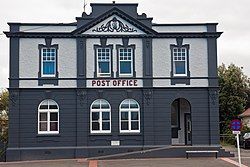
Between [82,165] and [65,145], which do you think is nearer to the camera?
[82,165]

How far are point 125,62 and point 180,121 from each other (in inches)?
233

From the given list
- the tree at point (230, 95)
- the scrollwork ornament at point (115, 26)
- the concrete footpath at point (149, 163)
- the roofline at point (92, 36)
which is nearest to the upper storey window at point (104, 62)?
the roofline at point (92, 36)

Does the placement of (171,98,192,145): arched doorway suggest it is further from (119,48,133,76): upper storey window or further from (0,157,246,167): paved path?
(119,48,133,76): upper storey window

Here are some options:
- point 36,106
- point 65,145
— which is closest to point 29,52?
point 36,106

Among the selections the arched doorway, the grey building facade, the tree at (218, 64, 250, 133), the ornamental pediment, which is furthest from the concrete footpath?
the tree at (218, 64, 250, 133)

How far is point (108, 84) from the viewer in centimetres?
3216

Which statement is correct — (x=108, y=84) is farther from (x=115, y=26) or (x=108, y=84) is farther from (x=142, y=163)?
(x=142, y=163)

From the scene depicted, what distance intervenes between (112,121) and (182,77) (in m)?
5.52

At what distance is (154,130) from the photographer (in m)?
32.0

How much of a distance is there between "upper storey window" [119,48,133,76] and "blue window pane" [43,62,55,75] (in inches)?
178

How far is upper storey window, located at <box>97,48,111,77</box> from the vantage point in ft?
106

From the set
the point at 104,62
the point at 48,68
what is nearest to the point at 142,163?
the point at 104,62

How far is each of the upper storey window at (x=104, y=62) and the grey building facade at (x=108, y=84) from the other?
0.07 m

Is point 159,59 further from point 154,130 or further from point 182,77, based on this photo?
point 154,130
